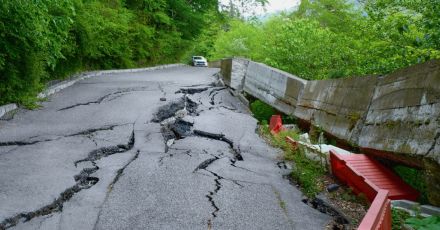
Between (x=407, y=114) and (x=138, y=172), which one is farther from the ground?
(x=407, y=114)

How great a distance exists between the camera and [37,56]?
27.3ft

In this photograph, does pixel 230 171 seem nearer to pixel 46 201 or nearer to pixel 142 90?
pixel 46 201

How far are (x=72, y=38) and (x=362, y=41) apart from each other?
810 cm

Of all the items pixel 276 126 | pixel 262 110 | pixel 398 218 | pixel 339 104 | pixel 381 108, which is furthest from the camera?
pixel 262 110

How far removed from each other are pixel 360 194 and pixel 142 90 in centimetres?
810

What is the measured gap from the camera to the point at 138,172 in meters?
5.41

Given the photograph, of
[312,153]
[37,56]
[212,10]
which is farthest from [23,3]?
→ [212,10]

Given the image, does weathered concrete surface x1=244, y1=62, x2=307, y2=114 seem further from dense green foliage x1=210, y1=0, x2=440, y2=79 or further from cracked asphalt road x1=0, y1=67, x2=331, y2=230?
cracked asphalt road x1=0, y1=67, x2=331, y2=230

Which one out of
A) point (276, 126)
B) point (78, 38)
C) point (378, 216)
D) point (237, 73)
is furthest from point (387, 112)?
point (237, 73)

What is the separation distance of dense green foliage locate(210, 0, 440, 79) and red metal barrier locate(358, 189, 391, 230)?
352 cm

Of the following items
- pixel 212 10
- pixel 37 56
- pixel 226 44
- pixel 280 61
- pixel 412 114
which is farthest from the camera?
pixel 212 10

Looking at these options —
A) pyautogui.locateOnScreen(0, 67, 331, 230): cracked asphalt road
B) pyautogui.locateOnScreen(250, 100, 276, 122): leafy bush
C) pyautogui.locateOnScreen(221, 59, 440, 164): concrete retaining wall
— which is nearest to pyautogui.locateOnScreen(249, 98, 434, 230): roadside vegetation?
pyautogui.locateOnScreen(0, 67, 331, 230): cracked asphalt road

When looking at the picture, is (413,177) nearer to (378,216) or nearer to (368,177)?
(368,177)

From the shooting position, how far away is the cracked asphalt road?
4.12 metres
